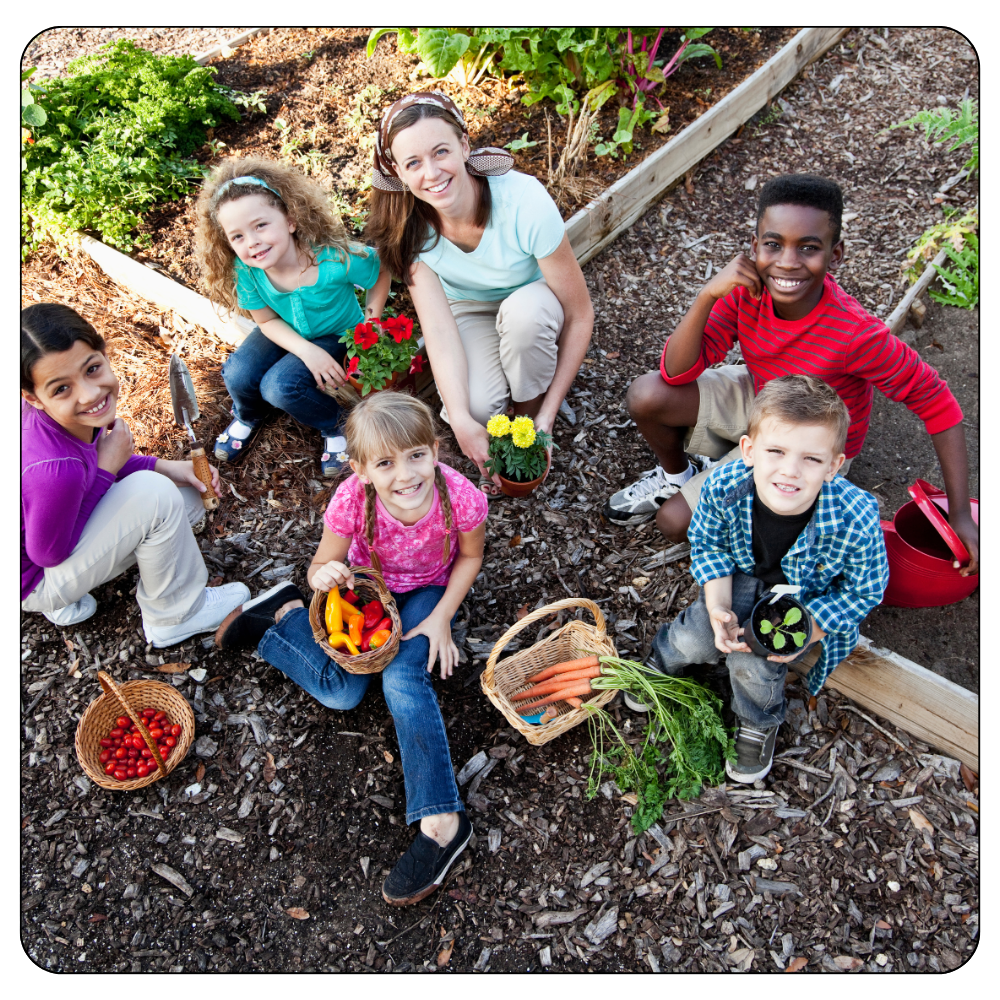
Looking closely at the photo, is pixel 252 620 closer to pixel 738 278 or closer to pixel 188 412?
pixel 188 412

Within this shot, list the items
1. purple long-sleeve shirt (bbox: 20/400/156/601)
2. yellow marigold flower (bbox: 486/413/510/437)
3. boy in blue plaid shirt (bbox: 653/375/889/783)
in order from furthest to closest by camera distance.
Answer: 1. yellow marigold flower (bbox: 486/413/510/437)
2. purple long-sleeve shirt (bbox: 20/400/156/601)
3. boy in blue plaid shirt (bbox: 653/375/889/783)

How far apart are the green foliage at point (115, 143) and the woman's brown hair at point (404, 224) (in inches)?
69.2

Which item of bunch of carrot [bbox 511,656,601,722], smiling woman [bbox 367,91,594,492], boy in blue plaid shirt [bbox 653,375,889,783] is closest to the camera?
boy in blue plaid shirt [bbox 653,375,889,783]

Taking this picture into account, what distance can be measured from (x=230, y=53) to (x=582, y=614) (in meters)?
4.56

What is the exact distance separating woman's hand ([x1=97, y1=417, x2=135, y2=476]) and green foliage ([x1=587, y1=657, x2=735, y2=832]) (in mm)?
1926

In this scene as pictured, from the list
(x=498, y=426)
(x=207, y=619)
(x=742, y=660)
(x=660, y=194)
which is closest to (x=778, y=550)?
(x=742, y=660)

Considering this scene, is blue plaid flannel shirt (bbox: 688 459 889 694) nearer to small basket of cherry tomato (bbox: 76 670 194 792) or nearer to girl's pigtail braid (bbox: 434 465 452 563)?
girl's pigtail braid (bbox: 434 465 452 563)

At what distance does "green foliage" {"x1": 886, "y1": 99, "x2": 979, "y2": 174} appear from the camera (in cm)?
442

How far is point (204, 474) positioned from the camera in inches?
125

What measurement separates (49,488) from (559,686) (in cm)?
185

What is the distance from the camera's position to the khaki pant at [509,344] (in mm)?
3205

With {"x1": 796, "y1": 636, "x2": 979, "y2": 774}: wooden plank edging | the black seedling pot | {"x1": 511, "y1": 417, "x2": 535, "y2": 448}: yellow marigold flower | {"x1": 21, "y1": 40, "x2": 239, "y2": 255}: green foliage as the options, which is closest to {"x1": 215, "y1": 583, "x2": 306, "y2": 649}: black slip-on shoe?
{"x1": 511, "y1": 417, "x2": 535, "y2": 448}: yellow marigold flower

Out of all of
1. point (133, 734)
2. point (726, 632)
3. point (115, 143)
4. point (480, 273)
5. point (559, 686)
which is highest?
point (115, 143)
